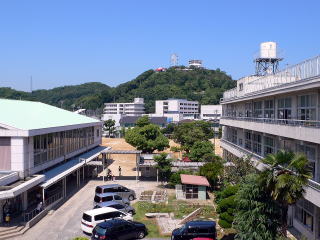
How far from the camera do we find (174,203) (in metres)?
25.4

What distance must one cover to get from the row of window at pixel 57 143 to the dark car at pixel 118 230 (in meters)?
8.74

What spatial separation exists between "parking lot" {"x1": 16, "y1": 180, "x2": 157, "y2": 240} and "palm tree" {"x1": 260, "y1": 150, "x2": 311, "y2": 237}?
11.0m

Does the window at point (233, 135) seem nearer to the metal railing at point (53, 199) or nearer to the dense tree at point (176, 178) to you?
the dense tree at point (176, 178)

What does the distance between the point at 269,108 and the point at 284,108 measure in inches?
133

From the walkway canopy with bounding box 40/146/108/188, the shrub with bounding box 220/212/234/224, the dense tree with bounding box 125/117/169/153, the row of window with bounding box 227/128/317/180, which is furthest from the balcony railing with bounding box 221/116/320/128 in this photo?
the walkway canopy with bounding box 40/146/108/188

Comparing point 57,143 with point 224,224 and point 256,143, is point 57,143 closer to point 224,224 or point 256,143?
point 224,224

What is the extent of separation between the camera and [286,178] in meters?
12.3

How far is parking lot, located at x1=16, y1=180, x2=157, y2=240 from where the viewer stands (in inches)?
728

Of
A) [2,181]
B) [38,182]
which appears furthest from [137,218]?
[2,181]

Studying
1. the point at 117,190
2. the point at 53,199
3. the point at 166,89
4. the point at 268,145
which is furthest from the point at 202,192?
the point at 166,89

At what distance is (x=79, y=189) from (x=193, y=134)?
950 inches

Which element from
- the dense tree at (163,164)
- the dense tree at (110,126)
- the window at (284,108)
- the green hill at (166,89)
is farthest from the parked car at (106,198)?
the green hill at (166,89)

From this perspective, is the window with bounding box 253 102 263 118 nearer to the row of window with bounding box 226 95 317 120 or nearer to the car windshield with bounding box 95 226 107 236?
the row of window with bounding box 226 95 317 120

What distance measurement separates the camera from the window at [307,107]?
1761 cm
